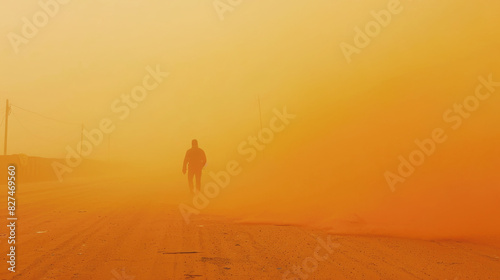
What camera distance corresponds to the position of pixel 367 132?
22.7 metres

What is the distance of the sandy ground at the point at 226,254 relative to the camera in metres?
4.45

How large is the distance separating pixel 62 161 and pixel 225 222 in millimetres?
40196

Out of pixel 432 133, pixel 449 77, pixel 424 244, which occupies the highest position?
pixel 449 77

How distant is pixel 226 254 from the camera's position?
5.41 metres

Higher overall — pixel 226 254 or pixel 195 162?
pixel 195 162

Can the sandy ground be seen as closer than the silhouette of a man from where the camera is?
Yes

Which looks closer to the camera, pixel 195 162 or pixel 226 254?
pixel 226 254

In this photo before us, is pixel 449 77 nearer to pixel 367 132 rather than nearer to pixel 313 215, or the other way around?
pixel 367 132

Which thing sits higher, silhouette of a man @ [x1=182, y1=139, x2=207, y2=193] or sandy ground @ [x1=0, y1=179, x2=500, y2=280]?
silhouette of a man @ [x1=182, y1=139, x2=207, y2=193]

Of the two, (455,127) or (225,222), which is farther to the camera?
(455,127)

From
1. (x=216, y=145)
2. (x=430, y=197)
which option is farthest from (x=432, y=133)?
(x=216, y=145)

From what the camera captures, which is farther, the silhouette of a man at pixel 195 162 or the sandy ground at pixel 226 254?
the silhouette of a man at pixel 195 162

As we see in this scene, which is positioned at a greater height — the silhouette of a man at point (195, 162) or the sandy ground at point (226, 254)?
the silhouette of a man at point (195, 162)

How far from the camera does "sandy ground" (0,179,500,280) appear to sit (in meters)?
4.45
